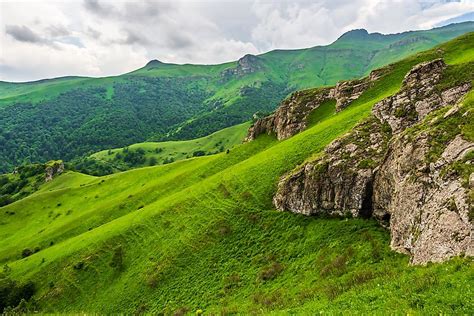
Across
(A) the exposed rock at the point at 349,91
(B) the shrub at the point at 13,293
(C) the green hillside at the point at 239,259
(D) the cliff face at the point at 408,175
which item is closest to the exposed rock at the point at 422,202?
(D) the cliff face at the point at 408,175

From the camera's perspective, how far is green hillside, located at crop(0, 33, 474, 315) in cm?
2168

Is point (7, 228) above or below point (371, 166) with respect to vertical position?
below

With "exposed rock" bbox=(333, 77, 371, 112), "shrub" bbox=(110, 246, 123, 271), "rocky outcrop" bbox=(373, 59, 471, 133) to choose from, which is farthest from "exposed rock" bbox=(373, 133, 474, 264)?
"shrub" bbox=(110, 246, 123, 271)

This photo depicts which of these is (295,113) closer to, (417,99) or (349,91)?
(349,91)

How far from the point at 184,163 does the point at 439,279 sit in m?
95.9

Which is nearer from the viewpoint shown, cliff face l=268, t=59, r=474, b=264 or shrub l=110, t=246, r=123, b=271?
cliff face l=268, t=59, r=474, b=264

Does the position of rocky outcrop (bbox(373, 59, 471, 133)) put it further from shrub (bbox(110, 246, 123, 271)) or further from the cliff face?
shrub (bbox(110, 246, 123, 271))

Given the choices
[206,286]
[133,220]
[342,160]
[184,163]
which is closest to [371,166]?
[342,160]

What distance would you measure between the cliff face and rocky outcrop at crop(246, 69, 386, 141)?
83.8 ft

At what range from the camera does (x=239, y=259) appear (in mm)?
42781

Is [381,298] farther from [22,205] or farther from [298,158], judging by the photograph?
[22,205]

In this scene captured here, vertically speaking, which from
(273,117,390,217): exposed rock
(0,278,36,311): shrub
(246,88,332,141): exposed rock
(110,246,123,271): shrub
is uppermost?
(246,88,332,141): exposed rock

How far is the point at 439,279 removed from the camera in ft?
60.4

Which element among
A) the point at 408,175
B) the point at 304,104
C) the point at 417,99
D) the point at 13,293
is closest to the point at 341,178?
the point at 408,175
